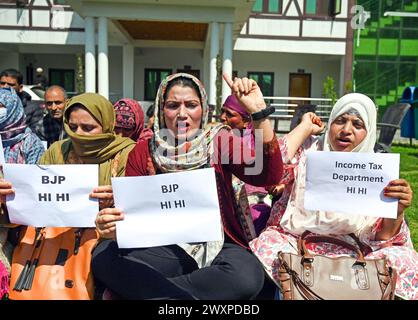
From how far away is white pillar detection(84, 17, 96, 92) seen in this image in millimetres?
13000

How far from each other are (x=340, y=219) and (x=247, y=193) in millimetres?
1032

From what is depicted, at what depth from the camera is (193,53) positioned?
20.5 m

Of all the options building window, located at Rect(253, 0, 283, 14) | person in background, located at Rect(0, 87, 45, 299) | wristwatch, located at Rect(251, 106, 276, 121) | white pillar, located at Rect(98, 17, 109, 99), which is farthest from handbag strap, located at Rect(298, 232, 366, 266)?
building window, located at Rect(253, 0, 283, 14)

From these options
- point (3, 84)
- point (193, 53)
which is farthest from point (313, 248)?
point (193, 53)

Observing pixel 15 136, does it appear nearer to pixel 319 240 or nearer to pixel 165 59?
pixel 319 240

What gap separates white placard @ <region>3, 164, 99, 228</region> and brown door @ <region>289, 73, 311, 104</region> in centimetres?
1969

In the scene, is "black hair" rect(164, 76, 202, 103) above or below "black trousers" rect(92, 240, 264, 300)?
above

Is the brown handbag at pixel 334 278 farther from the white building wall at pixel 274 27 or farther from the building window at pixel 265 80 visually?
the building window at pixel 265 80

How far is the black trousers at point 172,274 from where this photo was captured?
2232 millimetres

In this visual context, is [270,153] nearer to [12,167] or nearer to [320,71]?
[12,167]

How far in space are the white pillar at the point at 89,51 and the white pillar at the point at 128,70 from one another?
199 inches

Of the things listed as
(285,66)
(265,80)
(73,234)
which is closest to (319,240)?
(73,234)

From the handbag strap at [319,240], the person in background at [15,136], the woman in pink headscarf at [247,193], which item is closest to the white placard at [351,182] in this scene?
the handbag strap at [319,240]

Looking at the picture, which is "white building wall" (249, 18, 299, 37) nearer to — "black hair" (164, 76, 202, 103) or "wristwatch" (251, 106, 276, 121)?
"black hair" (164, 76, 202, 103)
